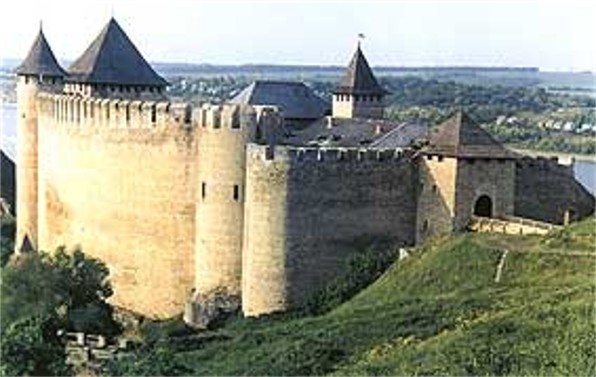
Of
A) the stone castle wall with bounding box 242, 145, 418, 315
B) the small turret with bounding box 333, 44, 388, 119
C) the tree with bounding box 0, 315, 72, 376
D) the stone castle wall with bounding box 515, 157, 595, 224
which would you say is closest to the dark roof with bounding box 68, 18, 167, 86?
the small turret with bounding box 333, 44, 388, 119

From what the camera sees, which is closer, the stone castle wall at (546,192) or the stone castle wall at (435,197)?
the stone castle wall at (435,197)

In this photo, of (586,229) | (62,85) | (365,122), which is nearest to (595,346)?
(586,229)

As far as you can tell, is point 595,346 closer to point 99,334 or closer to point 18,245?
point 99,334

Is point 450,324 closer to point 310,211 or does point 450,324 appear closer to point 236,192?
point 310,211

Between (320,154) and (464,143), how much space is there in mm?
2141

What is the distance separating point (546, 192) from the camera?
21016 mm

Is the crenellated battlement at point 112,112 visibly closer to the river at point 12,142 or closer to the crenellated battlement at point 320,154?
the crenellated battlement at point 320,154

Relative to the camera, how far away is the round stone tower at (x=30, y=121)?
2766 cm

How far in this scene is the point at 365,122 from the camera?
83.0 ft

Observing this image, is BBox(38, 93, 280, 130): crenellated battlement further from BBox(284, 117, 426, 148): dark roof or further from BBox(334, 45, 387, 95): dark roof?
BBox(334, 45, 387, 95): dark roof

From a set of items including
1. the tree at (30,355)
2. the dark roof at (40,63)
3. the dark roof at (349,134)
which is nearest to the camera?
the tree at (30,355)

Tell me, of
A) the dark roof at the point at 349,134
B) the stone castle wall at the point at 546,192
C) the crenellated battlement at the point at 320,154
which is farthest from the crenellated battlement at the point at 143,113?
the stone castle wall at the point at 546,192

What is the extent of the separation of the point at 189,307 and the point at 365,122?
586 centimetres

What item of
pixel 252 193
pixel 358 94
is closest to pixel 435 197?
pixel 252 193
